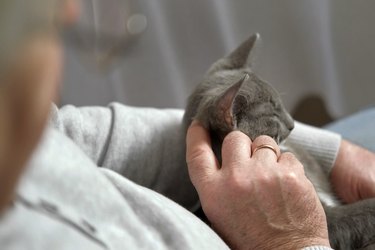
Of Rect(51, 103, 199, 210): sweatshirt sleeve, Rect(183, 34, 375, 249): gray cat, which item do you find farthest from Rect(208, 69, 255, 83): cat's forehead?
Rect(51, 103, 199, 210): sweatshirt sleeve

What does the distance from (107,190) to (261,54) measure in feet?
4.73

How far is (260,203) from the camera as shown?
28.3 inches

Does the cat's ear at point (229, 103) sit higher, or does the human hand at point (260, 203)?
the cat's ear at point (229, 103)

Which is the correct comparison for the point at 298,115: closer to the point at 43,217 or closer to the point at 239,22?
the point at 239,22

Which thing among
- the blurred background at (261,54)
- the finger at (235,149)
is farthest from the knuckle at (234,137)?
the blurred background at (261,54)

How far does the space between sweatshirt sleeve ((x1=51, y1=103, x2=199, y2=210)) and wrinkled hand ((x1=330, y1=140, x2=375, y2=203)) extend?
1.07 feet

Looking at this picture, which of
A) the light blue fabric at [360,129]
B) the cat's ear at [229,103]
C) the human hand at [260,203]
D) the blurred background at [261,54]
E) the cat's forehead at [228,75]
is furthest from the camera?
the blurred background at [261,54]

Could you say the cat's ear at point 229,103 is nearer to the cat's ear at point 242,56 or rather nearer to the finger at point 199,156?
the finger at point 199,156

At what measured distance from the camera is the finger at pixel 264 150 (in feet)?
2.51

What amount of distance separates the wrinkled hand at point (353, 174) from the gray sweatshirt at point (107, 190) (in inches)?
12.9

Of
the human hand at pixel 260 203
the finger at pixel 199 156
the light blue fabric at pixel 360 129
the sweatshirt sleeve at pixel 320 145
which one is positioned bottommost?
the light blue fabric at pixel 360 129

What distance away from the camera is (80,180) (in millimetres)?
525

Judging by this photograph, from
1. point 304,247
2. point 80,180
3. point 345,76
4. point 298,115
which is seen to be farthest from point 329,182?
point 345,76

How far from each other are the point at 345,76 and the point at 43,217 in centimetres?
169
